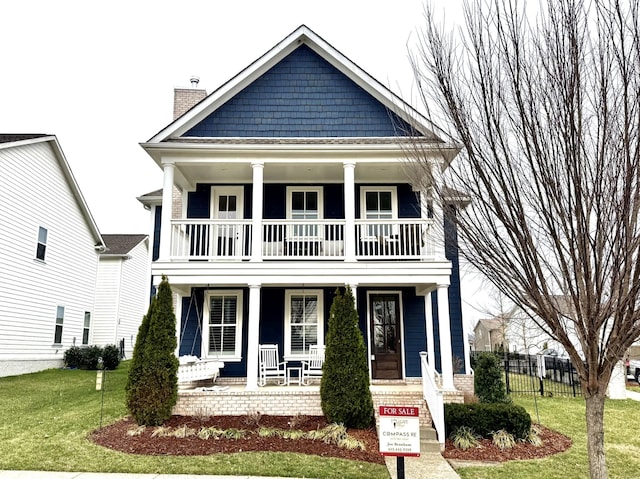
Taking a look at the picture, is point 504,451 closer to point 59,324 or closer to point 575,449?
point 575,449

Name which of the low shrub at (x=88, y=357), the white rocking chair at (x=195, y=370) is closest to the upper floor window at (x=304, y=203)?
the white rocking chair at (x=195, y=370)

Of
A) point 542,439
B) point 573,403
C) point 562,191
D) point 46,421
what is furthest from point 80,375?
point 562,191

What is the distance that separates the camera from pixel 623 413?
12312 mm

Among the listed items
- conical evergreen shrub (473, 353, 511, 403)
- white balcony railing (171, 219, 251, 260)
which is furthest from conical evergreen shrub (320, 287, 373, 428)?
conical evergreen shrub (473, 353, 511, 403)

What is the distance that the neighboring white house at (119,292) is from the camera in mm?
26016

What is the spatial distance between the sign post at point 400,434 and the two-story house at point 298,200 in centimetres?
587

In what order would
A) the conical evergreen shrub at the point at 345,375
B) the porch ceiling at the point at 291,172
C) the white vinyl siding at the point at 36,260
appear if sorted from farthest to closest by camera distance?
the white vinyl siding at the point at 36,260
the porch ceiling at the point at 291,172
the conical evergreen shrub at the point at 345,375

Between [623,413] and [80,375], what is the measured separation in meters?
17.0

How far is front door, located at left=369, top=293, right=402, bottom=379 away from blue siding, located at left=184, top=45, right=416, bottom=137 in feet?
14.8

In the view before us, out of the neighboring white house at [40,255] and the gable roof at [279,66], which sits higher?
the gable roof at [279,66]

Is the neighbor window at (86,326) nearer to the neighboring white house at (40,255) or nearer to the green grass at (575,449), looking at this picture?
the neighboring white house at (40,255)

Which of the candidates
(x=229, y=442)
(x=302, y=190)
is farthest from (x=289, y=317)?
(x=229, y=442)

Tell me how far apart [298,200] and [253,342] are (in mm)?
4526

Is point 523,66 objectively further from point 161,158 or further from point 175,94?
point 175,94
